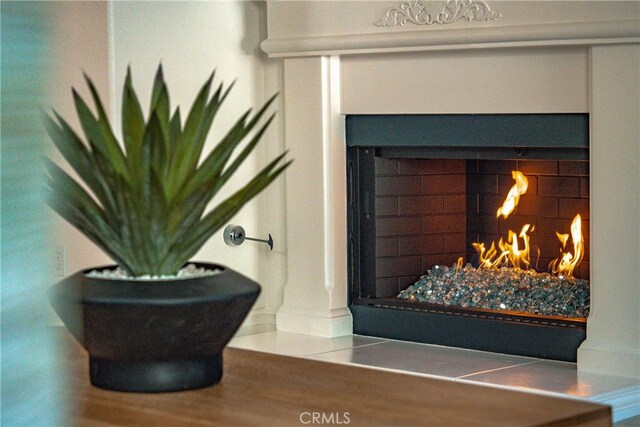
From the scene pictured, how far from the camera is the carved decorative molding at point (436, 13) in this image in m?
3.54

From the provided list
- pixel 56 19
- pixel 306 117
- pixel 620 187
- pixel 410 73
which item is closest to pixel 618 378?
pixel 620 187

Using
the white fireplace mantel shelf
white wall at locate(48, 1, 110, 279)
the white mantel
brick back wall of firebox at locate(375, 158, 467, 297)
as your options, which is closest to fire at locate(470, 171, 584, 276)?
brick back wall of firebox at locate(375, 158, 467, 297)

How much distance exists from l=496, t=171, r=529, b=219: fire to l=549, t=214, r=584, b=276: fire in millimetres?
223

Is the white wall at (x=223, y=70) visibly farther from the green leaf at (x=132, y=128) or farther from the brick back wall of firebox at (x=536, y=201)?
the green leaf at (x=132, y=128)

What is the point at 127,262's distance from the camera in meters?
1.07

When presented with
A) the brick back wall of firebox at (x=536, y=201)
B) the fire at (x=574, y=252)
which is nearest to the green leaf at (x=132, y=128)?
the brick back wall of firebox at (x=536, y=201)

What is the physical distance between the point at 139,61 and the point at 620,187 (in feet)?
6.16

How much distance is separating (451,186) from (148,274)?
10.7ft

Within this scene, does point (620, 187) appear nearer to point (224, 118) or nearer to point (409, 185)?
point (409, 185)

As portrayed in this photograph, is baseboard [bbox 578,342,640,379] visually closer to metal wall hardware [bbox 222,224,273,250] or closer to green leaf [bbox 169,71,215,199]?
metal wall hardware [bbox 222,224,273,250]

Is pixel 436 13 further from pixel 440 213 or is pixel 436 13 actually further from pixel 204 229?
pixel 204 229

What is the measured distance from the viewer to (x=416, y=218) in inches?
166

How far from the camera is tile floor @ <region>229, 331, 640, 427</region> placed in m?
3.04

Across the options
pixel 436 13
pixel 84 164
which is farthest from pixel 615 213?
pixel 84 164
